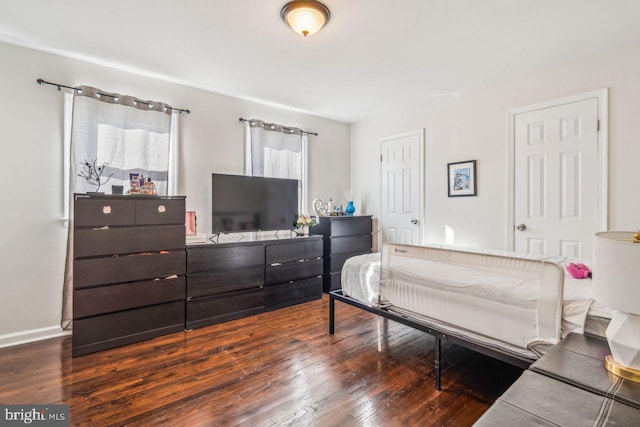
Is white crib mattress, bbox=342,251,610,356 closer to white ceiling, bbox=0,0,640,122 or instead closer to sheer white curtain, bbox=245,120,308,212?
white ceiling, bbox=0,0,640,122

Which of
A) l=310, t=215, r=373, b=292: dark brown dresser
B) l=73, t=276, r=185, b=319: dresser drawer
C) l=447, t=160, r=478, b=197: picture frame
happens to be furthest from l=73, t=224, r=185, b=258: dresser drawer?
l=447, t=160, r=478, b=197: picture frame

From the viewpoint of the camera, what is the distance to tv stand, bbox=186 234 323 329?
3111 mm

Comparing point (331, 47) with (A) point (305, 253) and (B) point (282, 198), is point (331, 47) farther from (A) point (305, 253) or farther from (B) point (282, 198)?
(A) point (305, 253)

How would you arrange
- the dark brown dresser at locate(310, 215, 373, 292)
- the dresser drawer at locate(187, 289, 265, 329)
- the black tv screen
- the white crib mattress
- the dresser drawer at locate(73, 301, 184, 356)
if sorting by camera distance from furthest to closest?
1. the dark brown dresser at locate(310, 215, 373, 292)
2. the black tv screen
3. the dresser drawer at locate(187, 289, 265, 329)
4. the dresser drawer at locate(73, 301, 184, 356)
5. the white crib mattress

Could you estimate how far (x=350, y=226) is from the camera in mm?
4516

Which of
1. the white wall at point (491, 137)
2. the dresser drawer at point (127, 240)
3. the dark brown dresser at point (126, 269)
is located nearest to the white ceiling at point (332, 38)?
the white wall at point (491, 137)

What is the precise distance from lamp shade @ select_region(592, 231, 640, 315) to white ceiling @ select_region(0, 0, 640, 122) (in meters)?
1.91

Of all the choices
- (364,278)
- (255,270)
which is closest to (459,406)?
(364,278)

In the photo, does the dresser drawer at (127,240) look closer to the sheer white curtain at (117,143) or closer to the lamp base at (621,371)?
the sheer white curtain at (117,143)

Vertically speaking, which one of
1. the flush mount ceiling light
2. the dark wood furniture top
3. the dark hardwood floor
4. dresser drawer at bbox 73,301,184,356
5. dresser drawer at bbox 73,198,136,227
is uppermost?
the flush mount ceiling light

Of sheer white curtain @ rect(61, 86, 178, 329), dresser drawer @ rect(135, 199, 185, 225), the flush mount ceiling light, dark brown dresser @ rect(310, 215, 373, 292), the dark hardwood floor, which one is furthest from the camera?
dark brown dresser @ rect(310, 215, 373, 292)

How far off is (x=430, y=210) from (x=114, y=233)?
3622 mm

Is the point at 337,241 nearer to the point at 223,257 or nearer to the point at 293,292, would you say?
the point at 293,292

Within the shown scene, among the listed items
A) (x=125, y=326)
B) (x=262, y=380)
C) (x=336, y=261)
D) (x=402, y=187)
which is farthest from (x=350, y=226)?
(x=125, y=326)
